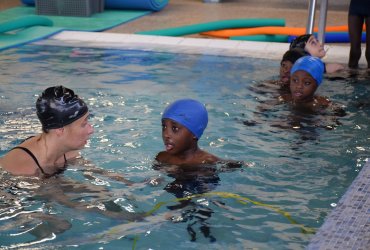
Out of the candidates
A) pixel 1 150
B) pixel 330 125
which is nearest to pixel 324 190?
pixel 330 125

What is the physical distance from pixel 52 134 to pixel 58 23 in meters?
8.47

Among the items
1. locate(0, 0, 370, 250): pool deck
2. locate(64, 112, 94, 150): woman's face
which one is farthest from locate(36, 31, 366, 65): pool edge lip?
locate(64, 112, 94, 150): woman's face

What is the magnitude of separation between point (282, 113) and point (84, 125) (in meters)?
2.95

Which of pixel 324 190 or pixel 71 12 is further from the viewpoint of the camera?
pixel 71 12

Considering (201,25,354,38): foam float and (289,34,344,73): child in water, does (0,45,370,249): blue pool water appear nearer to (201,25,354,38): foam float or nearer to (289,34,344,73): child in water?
(289,34,344,73): child in water

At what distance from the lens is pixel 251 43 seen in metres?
10.8

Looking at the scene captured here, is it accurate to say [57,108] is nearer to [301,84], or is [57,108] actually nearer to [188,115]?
[188,115]

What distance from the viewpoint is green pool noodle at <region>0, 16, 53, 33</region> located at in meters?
10.7

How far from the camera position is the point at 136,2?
14.5 m

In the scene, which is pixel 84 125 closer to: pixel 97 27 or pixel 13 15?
pixel 97 27

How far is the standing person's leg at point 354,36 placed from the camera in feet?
29.8

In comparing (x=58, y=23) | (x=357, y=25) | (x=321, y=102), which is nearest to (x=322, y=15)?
(x=357, y=25)

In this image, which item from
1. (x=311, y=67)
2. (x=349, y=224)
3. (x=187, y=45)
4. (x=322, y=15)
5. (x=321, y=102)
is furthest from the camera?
(x=187, y=45)

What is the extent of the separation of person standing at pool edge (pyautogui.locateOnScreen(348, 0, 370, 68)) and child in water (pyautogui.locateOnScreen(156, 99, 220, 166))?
451 centimetres
